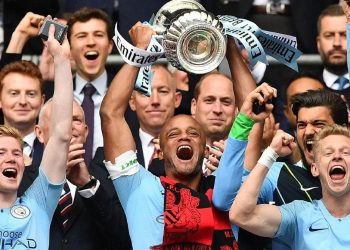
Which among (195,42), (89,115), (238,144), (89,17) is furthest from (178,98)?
(238,144)

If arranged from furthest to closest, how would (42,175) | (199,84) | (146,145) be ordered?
1. (199,84)
2. (146,145)
3. (42,175)

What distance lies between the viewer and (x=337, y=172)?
977cm

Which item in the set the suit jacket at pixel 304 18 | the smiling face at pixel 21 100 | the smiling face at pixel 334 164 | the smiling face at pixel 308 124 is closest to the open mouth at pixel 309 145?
the smiling face at pixel 308 124

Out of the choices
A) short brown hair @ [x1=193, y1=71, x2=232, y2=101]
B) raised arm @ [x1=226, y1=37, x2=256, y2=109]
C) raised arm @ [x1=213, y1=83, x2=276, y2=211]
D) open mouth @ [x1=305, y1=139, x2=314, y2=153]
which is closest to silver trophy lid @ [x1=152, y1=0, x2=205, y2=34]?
raised arm @ [x1=226, y1=37, x2=256, y2=109]

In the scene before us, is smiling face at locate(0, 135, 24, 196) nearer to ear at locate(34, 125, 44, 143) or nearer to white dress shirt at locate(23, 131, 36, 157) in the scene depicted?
ear at locate(34, 125, 44, 143)

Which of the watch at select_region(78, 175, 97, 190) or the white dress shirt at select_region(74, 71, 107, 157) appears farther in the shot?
the white dress shirt at select_region(74, 71, 107, 157)

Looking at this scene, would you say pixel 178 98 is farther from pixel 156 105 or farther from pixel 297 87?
pixel 297 87

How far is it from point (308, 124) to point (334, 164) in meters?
0.85

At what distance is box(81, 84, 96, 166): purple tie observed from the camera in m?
11.8

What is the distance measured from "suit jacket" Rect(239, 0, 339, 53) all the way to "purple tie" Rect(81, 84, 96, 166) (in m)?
1.68

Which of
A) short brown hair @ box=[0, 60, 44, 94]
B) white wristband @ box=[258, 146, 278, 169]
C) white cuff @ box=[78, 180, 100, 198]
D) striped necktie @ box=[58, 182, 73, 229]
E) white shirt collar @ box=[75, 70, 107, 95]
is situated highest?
short brown hair @ box=[0, 60, 44, 94]

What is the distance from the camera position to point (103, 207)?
406 inches

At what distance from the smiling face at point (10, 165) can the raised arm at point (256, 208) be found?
56.3 inches

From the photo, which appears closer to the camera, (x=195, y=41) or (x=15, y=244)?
(x=15, y=244)
